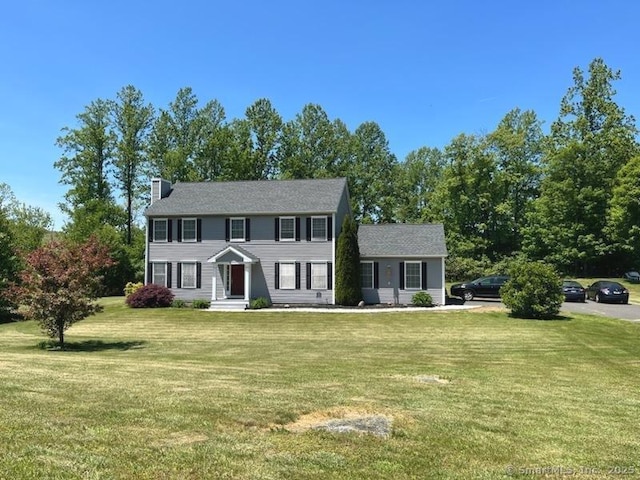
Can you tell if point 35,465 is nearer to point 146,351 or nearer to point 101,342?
point 146,351

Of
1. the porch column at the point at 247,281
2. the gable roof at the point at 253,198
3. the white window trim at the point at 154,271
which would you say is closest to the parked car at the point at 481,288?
the gable roof at the point at 253,198

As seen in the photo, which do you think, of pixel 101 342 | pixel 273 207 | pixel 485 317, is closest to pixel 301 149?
pixel 273 207

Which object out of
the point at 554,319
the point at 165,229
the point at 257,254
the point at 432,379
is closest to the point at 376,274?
the point at 257,254

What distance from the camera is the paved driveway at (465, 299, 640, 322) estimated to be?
2381cm

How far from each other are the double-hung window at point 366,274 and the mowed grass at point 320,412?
14.0 m

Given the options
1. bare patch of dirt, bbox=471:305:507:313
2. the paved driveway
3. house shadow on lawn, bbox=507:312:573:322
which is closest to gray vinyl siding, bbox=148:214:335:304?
bare patch of dirt, bbox=471:305:507:313

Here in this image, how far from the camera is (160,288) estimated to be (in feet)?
97.4

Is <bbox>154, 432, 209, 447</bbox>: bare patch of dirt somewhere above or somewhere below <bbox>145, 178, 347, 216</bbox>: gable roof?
below

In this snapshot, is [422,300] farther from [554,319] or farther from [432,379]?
[432,379]

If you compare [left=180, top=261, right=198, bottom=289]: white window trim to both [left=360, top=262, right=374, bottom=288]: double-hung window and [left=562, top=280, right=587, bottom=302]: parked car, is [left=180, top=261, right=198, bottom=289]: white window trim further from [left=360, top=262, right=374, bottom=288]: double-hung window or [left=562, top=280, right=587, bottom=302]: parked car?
[left=562, top=280, right=587, bottom=302]: parked car

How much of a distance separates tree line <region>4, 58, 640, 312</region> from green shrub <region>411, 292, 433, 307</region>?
60.1ft

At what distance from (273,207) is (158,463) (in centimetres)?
2641

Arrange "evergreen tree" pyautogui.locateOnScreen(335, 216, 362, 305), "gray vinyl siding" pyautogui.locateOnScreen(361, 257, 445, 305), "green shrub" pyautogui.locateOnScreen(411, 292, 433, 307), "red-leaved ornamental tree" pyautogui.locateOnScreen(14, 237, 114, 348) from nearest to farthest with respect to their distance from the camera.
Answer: "red-leaved ornamental tree" pyautogui.locateOnScreen(14, 237, 114, 348), "green shrub" pyautogui.locateOnScreen(411, 292, 433, 307), "evergreen tree" pyautogui.locateOnScreen(335, 216, 362, 305), "gray vinyl siding" pyautogui.locateOnScreen(361, 257, 445, 305)

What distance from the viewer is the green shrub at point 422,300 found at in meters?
28.3
